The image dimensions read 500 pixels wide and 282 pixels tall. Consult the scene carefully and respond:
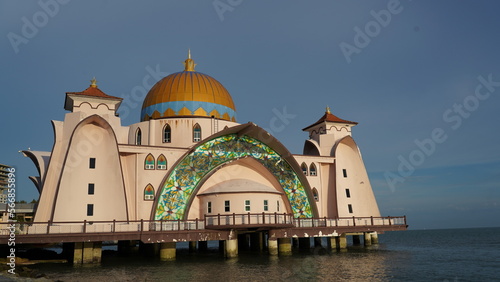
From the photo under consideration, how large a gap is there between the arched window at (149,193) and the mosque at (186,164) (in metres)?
0.07

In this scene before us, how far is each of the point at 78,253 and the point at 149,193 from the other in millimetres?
6324

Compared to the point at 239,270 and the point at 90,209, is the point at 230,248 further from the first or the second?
the point at 90,209

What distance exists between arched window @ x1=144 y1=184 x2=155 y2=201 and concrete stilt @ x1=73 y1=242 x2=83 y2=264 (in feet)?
18.2

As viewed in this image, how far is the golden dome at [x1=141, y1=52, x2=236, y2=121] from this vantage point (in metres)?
36.8

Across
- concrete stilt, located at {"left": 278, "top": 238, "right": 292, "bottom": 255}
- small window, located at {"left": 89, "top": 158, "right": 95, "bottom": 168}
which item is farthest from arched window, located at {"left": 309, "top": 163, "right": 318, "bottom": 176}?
small window, located at {"left": 89, "top": 158, "right": 95, "bottom": 168}

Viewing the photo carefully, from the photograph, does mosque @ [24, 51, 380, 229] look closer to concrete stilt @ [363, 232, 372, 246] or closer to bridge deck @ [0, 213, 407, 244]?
bridge deck @ [0, 213, 407, 244]

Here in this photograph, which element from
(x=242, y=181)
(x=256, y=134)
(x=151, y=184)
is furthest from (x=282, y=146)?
(x=151, y=184)

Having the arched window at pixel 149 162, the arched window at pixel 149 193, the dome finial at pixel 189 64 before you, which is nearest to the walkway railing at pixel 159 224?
the arched window at pixel 149 193

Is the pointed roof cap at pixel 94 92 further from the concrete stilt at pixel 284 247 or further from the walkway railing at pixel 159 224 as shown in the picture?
the concrete stilt at pixel 284 247

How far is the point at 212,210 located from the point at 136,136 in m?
10.6

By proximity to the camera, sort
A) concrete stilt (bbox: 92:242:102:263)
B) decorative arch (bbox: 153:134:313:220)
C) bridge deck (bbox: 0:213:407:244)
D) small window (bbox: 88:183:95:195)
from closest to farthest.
Result: 1. bridge deck (bbox: 0:213:407:244)
2. concrete stilt (bbox: 92:242:102:263)
3. small window (bbox: 88:183:95:195)
4. decorative arch (bbox: 153:134:313:220)

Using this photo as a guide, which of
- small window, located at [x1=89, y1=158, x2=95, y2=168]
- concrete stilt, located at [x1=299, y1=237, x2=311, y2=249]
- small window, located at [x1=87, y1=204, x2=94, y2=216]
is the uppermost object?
small window, located at [x1=89, y1=158, x2=95, y2=168]

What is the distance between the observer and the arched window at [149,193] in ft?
101

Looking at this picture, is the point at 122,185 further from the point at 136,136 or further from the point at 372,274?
the point at 372,274
